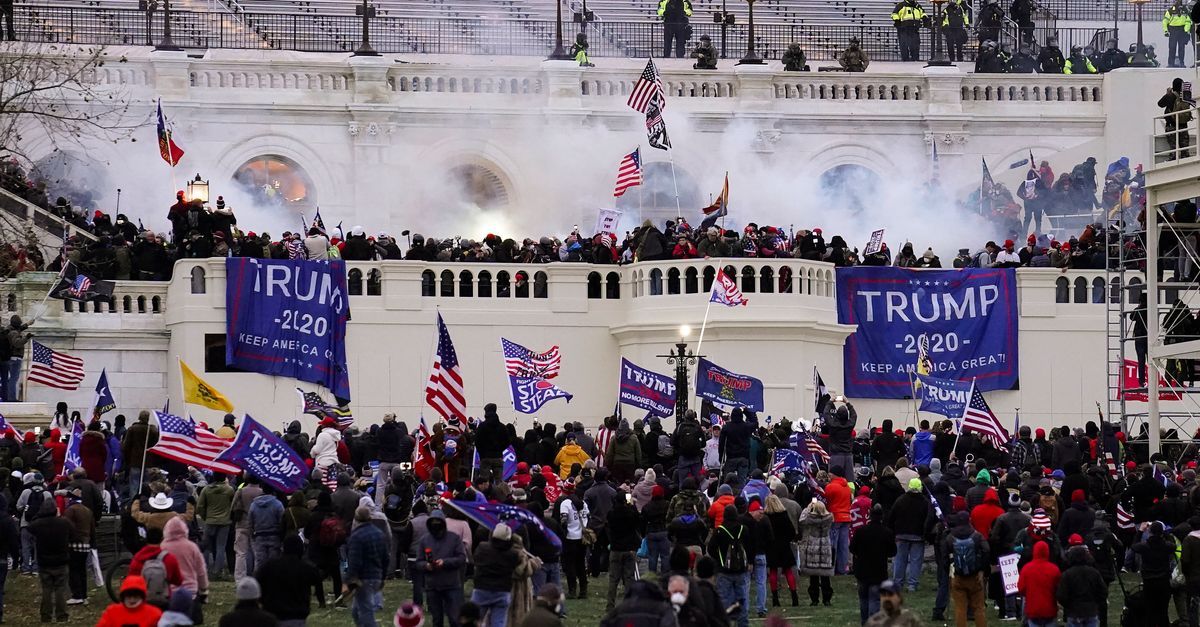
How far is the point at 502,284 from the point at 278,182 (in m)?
11.1

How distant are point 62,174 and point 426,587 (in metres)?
29.2

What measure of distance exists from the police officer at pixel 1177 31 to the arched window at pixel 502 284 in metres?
21.8

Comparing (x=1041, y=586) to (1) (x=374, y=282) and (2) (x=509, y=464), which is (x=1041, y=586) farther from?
(1) (x=374, y=282)

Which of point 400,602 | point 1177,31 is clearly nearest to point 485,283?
point 400,602

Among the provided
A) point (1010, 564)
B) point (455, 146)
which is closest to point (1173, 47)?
point (455, 146)

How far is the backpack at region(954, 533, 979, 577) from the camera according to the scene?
27.8 m

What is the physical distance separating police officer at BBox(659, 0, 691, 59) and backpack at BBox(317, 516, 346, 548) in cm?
3103

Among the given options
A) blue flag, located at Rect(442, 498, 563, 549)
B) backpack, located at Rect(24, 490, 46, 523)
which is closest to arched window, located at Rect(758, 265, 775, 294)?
backpack, located at Rect(24, 490, 46, 523)

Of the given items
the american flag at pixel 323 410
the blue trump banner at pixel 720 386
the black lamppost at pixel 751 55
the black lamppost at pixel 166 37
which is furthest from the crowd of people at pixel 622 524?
the black lamppost at pixel 751 55

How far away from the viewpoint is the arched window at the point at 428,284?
45.5 m

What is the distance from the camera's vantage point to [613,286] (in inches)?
1829

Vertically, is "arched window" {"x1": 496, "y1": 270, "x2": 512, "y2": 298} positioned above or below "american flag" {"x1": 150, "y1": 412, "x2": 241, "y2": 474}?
above

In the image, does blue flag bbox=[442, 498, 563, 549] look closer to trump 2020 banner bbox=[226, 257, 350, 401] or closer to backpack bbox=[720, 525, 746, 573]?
backpack bbox=[720, 525, 746, 573]

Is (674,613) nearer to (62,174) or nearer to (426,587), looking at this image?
(426,587)
